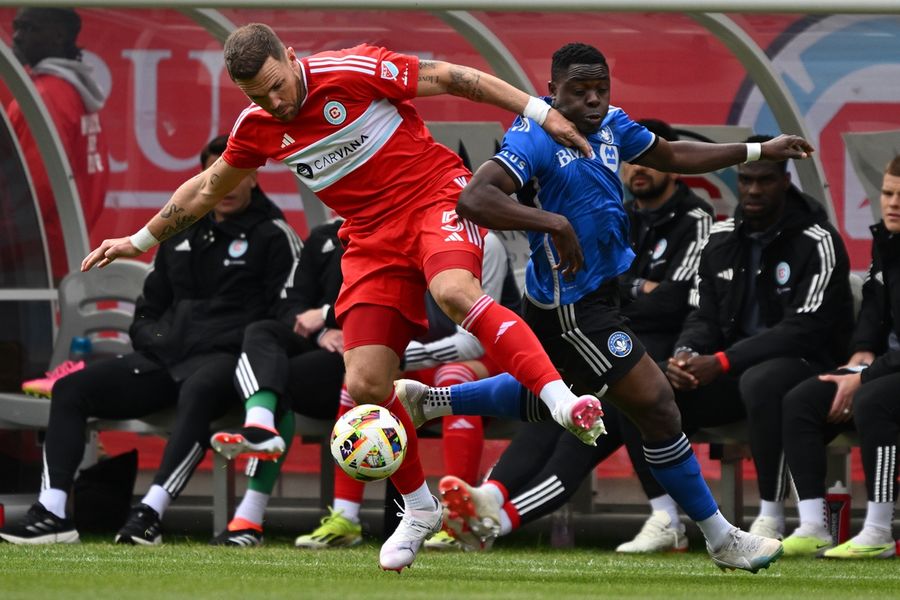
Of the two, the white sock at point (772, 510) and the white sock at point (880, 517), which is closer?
the white sock at point (880, 517)

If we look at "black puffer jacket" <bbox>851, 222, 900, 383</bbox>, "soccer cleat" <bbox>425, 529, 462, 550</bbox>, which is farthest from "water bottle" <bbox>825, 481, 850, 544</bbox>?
"soccer cleat" <bbox>425, 529, 462, 550</bbox>

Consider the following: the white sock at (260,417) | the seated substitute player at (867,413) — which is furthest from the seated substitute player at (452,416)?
the seated substitute player at (867,413)

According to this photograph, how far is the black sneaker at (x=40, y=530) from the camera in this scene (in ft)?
25.6

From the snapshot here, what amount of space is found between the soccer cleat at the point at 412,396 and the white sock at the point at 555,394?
1008 millimetres

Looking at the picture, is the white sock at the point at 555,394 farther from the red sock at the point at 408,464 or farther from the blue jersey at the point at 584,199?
the red sock at the point at 408,464

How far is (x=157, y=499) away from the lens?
8.03 m

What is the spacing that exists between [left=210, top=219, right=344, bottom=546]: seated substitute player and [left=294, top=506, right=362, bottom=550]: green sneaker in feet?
0.81

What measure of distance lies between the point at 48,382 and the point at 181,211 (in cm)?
257

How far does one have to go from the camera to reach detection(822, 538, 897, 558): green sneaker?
7.24m

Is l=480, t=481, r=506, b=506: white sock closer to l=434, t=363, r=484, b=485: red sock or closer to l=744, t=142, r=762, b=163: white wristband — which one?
l=434, t=363, r=484, b=485: red sock

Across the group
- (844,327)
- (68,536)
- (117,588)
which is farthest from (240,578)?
(844,327)

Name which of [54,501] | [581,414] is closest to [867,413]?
[581,414]

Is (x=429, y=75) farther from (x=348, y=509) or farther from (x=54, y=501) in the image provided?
(x=54, y=501)

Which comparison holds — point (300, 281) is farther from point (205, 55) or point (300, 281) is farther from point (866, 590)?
point (866, 590)
